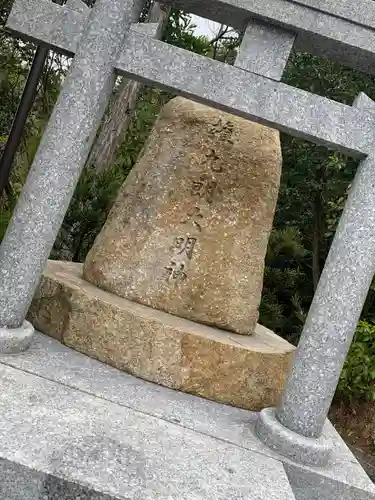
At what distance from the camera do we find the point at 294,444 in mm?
2963

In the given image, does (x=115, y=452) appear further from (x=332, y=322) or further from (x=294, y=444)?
(x=332, y=322)

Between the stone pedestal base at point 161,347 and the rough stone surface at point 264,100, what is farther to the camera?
the stone pedestal base at point 161,347

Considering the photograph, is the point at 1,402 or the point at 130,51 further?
the point at 130,51

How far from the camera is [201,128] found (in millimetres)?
Result: 3943

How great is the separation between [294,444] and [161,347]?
3.05ft

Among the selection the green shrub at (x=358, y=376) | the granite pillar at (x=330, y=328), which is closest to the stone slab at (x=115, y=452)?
the granite pillar at (x=330, y=328)

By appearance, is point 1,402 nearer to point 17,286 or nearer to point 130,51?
point 17,286

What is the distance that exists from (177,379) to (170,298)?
596mm

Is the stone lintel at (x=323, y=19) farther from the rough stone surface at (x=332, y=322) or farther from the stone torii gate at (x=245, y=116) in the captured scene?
the rough stone surface at (x=332, y=322)

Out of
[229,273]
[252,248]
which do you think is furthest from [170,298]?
[252,248]

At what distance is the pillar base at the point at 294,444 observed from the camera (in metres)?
2.96

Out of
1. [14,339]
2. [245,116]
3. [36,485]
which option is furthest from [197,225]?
[36,485]

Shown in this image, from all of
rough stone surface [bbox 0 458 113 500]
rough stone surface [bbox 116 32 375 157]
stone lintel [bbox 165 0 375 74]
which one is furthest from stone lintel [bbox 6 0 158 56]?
rough stone surface [bbox 0 458 113 500]

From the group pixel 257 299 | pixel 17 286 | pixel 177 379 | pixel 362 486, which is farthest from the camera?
pixel 257 299
